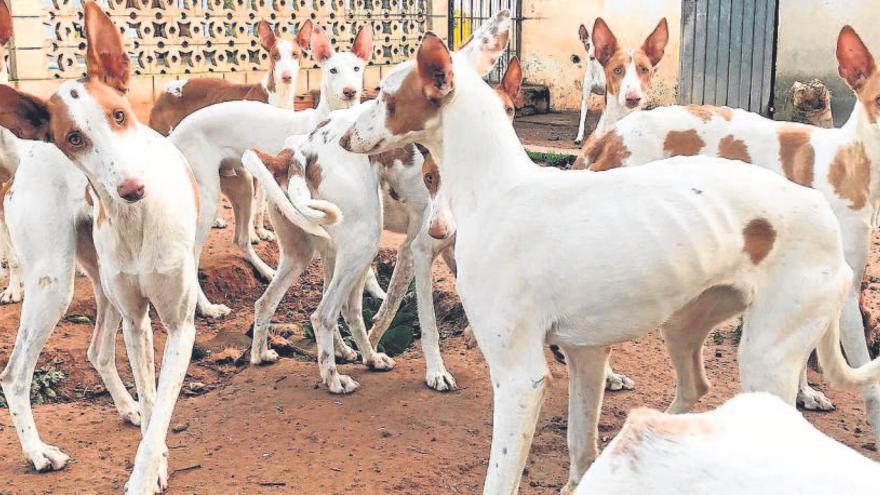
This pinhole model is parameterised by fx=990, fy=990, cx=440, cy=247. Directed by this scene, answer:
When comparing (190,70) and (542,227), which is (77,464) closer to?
(542,227)

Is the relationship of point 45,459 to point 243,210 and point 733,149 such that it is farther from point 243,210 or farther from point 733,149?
point 733,149

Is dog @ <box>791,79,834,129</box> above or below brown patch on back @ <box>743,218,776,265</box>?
below

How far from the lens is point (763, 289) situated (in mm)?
3211

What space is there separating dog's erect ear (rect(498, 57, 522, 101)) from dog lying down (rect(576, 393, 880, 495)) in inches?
138

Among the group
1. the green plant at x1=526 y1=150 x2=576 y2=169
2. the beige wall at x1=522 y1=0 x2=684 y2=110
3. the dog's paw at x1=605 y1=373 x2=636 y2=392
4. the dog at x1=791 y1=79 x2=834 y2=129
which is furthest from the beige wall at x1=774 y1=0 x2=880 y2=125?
the dog's paw at x1=605 y1=373 x2=636 y2=392

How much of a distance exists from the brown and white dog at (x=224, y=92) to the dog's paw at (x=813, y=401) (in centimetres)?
593

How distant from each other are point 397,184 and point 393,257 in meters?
2.21

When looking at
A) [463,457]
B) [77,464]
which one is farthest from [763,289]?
[77,464]

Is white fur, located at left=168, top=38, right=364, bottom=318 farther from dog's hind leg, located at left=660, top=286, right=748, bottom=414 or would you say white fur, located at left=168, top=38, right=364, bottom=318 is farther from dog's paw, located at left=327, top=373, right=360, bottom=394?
dog's hind leg, located at left=660, top=286, right=748, bottom=414

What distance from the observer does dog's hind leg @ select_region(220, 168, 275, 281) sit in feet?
23.8

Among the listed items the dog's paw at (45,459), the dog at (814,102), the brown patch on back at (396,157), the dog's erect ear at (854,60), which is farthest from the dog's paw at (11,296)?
the dog at (814,102)

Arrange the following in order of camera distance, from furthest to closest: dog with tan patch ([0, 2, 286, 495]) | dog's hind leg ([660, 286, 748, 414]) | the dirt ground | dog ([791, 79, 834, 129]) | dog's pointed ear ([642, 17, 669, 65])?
dog ([791, 79, 834, 129]), dog's pointed ear ([642, 17, 669, 65]), the dirt ground, dog with tan patch ([0, 2, 286, 495]), dog's hind leg ([660, 286, 748, 414])

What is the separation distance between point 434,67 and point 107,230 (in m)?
1.49

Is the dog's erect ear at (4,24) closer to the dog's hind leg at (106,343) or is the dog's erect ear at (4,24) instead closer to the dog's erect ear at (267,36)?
the dog's hind leg at (106,343)
